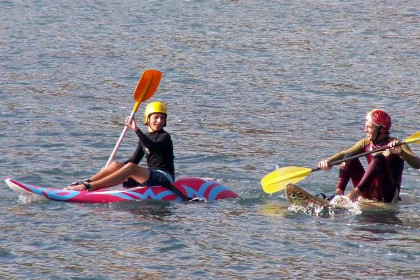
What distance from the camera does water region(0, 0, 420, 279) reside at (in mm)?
9711

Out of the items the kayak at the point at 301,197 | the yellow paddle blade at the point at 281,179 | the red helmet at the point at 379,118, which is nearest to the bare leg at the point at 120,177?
the yellow paddle blade at the point at 281,179

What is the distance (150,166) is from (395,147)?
2.91 meters

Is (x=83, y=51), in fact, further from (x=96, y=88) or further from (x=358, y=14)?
(x=358, y=14)

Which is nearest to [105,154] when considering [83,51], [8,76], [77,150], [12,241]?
[77,150]

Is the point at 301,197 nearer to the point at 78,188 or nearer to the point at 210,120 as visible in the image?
the point at 78,188

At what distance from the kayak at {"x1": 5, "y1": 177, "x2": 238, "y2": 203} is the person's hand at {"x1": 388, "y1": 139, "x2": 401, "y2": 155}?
2.08 metres

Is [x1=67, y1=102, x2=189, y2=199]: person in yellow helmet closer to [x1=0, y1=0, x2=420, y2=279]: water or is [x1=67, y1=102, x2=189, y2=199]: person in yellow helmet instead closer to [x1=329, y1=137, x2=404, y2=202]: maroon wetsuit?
[x1=0, y1=0, x2=420, y2=279]: water

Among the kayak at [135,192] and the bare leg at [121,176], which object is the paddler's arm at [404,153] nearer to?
the kayak at [135,192]

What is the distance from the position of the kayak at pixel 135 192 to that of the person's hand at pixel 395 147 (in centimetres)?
208

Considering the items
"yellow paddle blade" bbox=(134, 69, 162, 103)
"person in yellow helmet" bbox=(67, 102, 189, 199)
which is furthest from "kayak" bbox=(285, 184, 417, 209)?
"yellow paddle blade" bbox=(134, 69, 162, 103)

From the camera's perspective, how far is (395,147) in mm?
11172

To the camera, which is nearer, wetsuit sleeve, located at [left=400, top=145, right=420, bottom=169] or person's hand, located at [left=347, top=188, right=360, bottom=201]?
wetsuit sleeve, located at [left=400, top=145, right=420, bottom=169]

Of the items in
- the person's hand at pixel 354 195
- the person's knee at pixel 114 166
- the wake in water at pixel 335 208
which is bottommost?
the wake in water at pixel 335 208

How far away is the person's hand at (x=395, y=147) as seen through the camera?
439 inches
